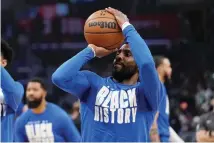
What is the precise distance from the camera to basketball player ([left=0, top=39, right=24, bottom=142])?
5.75 m

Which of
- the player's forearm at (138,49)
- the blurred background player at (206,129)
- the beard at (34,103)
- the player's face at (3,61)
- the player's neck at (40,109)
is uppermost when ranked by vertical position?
the player's forearm at (138,49)

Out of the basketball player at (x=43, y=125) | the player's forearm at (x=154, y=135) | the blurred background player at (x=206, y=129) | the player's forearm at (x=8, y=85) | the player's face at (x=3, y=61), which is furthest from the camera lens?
the basketball player at (x=43, y=125)

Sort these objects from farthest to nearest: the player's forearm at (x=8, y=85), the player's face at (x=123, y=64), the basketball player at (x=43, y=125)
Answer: the basketball player at (x=43, y=125) < the player's forearm at (x=8, y=85) < the player's face at (x=123, y=64)

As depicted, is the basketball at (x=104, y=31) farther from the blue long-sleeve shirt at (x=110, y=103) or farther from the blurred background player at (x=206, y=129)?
the blurred background player at (x=206, y=129)

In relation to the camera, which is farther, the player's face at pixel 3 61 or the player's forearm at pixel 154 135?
the player's forearm at pixel 154 135

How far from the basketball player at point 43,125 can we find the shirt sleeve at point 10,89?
2.76 m

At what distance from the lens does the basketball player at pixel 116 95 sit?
4.92 m

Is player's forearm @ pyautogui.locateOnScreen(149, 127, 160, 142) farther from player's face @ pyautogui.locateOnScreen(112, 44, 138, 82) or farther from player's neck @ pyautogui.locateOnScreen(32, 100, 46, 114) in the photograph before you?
player's face @ pyautogui.locateOnScreen(112, 44, 138, 82)

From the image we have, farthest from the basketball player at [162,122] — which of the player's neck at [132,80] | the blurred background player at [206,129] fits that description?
the player's neck at [132,80]

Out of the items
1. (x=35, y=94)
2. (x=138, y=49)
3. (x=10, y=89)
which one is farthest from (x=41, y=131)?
(x=138, y=49)

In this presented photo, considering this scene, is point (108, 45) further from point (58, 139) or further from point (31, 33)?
point (31, 33)

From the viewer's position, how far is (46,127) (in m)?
8.81

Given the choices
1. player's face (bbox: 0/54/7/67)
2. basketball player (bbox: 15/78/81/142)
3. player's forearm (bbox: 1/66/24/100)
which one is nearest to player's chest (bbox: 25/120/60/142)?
basketball player (bbox: 15/78/81/142)

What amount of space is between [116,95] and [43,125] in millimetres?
4010
